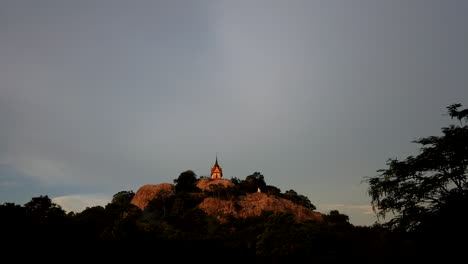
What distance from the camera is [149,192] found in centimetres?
13725

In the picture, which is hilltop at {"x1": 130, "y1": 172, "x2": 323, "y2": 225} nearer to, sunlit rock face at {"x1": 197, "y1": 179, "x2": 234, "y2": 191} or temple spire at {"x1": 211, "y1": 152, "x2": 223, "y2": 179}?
sunlit rock face at {"x1": 197, "y1": 179, "x2": 234, "y2": 191}

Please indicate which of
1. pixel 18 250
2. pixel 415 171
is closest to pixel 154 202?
pixel 18 250

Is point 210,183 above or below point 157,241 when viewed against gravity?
above

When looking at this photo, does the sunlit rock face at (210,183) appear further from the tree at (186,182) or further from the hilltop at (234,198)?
the tree at (186,182)

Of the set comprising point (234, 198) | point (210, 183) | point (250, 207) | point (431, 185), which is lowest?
point (431, 185)

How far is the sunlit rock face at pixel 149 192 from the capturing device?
134 m

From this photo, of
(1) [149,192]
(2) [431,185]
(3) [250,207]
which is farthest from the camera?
(1) [149,192]

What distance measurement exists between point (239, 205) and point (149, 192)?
39.3 meters

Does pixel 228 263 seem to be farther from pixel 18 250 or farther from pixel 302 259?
pixel 18 250

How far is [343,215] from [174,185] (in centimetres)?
7114

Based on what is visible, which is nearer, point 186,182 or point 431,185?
point 431,185

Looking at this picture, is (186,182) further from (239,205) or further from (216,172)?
(239,205)

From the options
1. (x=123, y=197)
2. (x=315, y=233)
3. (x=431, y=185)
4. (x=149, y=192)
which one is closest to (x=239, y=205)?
(x=149, y=192)

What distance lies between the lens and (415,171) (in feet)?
53.2
